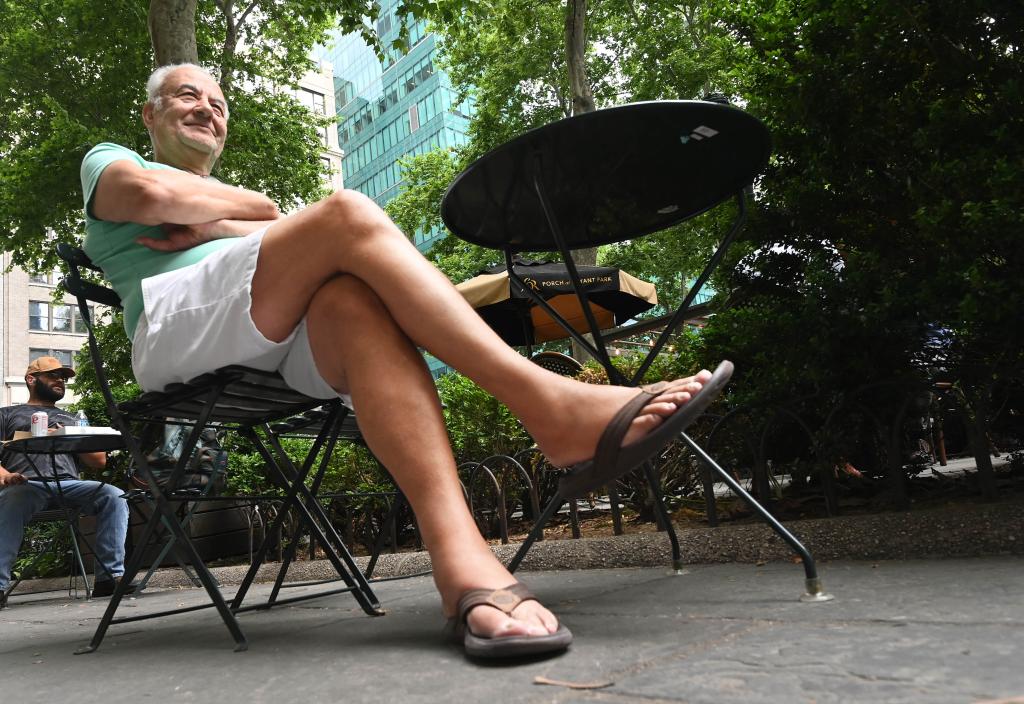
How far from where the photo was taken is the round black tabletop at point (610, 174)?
6.53ft

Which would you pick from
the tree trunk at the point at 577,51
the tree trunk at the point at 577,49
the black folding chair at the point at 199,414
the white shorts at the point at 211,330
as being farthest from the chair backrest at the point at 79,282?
the tree trunk at the point at 577,49

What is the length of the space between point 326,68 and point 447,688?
47.8 meters

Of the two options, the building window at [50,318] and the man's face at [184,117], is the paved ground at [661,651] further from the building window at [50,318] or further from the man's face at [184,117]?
the building window at [50,318]

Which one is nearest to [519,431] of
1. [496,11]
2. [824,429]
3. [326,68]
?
[824,429]

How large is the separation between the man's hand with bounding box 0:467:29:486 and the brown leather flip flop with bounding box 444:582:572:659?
16.3ft

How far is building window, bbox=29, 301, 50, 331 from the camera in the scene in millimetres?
39781

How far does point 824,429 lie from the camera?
285 cm

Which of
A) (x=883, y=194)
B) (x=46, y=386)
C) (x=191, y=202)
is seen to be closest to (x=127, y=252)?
(x=191, y=202)

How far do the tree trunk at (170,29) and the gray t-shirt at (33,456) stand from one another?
4720 millimetres

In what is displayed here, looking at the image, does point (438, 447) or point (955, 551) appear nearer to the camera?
point (438, 447)

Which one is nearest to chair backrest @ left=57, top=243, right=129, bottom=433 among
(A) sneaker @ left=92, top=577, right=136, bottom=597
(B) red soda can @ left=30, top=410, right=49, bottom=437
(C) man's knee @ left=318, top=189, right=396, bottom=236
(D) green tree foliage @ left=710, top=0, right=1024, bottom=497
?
(C) man's knee @ left=318, top=189, right=396, bottom=236

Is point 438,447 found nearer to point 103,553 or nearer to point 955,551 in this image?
point 955,551

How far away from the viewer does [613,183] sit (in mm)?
2361

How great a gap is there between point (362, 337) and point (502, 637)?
0.72 metres
